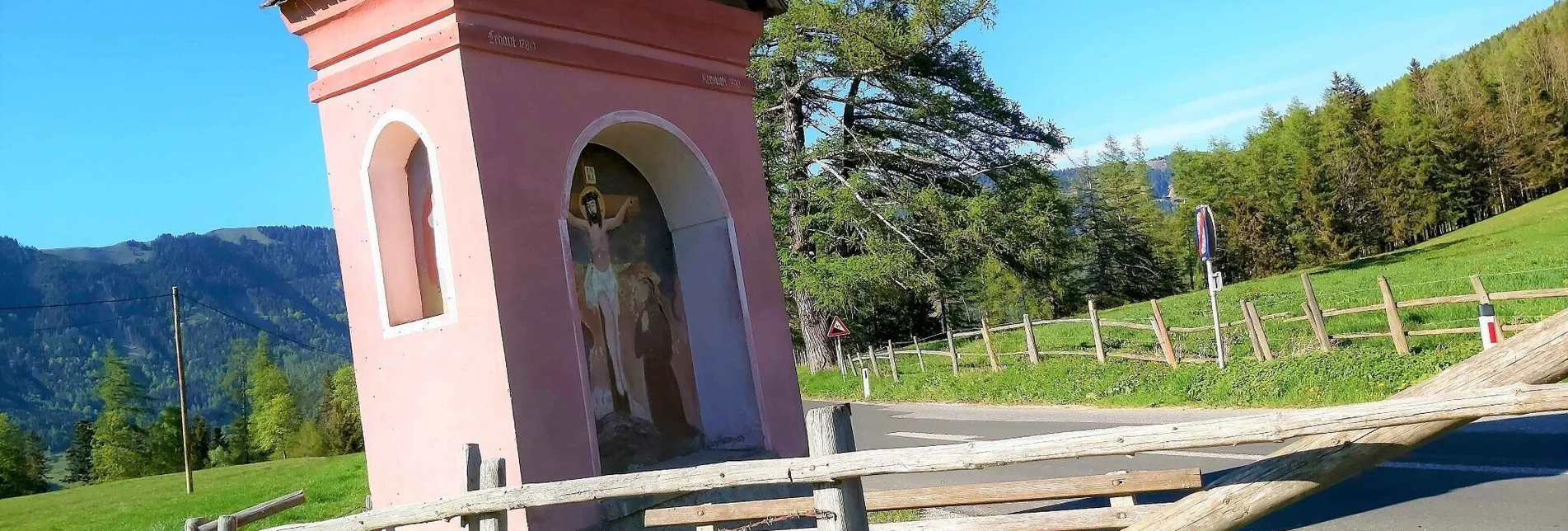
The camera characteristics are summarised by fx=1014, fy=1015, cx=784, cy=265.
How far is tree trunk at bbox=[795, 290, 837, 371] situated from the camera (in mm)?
27438

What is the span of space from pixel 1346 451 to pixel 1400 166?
62.6 metres

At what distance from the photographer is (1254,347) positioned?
46.8 ft

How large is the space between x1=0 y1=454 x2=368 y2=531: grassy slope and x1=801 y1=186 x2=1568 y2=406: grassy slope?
1205 centimetres

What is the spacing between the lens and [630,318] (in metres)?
8.52

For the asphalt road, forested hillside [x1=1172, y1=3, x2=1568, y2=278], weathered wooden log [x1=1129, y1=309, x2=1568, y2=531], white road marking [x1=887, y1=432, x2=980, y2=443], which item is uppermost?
forested hillside [x1=1172, y1=3, x2=1568, y2=278]

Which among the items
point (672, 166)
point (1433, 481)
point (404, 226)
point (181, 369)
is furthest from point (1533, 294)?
point (181, 369)

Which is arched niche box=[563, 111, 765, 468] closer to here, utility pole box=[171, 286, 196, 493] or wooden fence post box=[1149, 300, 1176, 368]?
wooden fence post box=[1149, 300, 1176, 368]

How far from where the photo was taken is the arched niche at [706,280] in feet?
28.1

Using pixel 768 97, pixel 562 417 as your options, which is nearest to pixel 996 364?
pixel 768 97

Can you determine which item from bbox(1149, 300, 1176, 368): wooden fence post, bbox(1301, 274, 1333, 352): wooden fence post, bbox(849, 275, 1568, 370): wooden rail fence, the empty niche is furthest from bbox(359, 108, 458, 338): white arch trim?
bbox(1149, 300, 1176, 368): wooden fence post

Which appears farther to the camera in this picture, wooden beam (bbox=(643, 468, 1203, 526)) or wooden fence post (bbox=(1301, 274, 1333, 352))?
wooden fence post (bbox=(1301, 274, 1333, 352))

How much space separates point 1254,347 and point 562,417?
431 inches

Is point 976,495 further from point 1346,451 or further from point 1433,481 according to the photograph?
point 1433,481

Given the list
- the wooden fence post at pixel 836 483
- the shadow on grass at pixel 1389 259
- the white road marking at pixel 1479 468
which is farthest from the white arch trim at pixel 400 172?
the shadow on grass at pixel 1389 259
